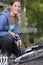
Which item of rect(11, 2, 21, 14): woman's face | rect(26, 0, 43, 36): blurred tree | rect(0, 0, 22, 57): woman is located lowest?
rect(26, 0, 43, 36): blurred tree

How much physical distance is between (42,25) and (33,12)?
80 cm

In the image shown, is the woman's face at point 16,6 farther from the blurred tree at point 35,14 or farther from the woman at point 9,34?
the blurred tree at point 35,14

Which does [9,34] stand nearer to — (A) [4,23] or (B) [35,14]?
(A) [4,23]

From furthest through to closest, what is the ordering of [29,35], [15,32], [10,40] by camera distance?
[29,35] < [15,32] < [10,40]

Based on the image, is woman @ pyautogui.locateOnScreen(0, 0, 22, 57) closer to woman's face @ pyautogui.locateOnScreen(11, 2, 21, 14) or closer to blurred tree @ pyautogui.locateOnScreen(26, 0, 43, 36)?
woman's face @ pyautogui.locateOnScreen(11, 2, 21, 14)

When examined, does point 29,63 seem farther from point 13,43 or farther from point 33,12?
point 33,12

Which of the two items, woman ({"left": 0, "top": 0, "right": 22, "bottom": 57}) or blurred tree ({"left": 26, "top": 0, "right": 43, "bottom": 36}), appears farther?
blurred tree ({"left": 26, "top": 0, "right": 43, "bottom": 36})

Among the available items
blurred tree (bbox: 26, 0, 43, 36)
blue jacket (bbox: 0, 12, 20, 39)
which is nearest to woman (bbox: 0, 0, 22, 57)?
blue jacket (bbox: 0, 12, 20, 39)

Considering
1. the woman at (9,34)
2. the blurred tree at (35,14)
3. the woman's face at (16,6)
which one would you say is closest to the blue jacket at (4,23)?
the woman at (9,34)

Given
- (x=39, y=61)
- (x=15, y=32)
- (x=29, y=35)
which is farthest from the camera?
(x=29, y=35)

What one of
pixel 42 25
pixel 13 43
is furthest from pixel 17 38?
pixel 42 25

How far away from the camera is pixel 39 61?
4.39m

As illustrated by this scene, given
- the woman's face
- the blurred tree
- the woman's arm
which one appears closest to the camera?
the woman's arm

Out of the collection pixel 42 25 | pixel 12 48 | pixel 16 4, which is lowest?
pixel 42 25
